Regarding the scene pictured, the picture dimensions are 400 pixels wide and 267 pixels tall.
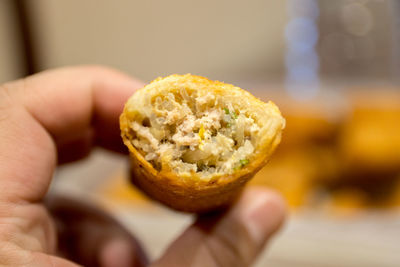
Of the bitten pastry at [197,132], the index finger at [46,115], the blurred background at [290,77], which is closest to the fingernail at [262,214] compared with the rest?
the bitten pastry at [197,132]

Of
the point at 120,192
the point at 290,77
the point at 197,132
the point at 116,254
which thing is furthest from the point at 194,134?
the point at 290,77

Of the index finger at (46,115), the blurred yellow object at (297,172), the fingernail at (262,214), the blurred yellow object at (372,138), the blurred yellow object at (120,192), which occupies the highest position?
the index finger at (46,115)

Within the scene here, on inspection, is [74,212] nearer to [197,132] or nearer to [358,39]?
[197,132]

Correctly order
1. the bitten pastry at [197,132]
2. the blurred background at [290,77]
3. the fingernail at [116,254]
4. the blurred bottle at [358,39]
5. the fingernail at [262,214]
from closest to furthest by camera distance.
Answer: the bitten pastry at [197,132] < the fingernail at [262,214] < the fingernail at [116,254] < the blurred background at [290,77] < the blurred bottle at [358,39]

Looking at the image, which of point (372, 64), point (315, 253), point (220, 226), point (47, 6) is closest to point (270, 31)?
point (372, 64)

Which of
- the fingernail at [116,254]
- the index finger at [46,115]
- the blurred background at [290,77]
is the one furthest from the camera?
the blurred background at [290,77]

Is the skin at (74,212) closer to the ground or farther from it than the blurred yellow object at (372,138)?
farther from it

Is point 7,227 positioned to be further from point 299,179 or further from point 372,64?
point 372,64

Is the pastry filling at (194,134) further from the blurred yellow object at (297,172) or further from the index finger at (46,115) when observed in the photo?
the blurred yellow object at (297,172)
